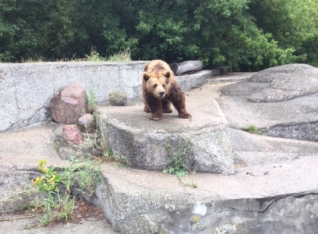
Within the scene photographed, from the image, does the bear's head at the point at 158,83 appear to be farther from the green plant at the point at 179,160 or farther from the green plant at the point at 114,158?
the green plant at the point at 114,158

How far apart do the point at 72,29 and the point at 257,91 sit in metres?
4.66

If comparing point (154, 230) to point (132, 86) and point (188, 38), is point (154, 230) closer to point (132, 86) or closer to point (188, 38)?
point (132, 86)

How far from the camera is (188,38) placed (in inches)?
437

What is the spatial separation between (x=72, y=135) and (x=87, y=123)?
0.35 meters

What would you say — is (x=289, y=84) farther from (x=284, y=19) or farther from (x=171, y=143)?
(x=284, y=19)

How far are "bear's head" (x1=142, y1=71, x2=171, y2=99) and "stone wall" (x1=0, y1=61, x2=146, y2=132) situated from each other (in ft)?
6.51

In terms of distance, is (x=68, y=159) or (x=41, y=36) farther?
(x=41, y=36)

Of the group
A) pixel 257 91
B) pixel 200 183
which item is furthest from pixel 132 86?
pixel 200 183

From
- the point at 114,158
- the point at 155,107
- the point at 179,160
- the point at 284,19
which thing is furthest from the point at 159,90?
the point at 284,19

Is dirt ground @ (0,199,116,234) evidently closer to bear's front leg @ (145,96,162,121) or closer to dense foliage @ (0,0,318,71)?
bear's front leg @ (145,96,162,121)

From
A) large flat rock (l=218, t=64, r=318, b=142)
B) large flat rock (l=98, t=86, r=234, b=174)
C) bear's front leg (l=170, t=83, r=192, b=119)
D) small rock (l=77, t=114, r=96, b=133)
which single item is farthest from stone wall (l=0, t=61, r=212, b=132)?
large flat rock (l=218, t=64, r=318, b=142)

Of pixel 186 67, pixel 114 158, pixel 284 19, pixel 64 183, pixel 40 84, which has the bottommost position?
pixel 64 183

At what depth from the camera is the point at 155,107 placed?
5441 millimetres

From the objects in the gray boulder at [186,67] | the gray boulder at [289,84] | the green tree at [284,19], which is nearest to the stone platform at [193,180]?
the gray boulder at [289,84]
